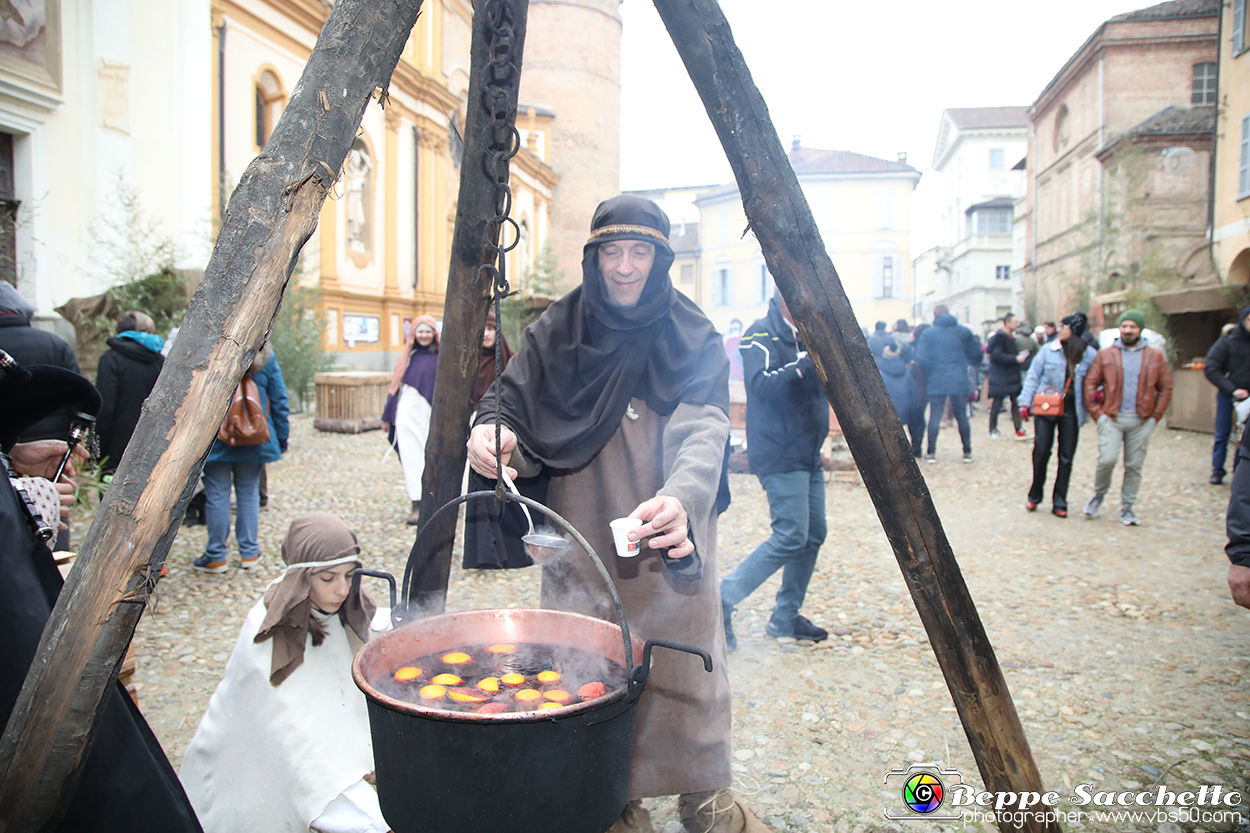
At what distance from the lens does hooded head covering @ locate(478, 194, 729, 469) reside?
7.21 ft

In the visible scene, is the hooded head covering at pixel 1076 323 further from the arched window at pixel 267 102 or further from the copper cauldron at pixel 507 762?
the arched window at pixel 267 102

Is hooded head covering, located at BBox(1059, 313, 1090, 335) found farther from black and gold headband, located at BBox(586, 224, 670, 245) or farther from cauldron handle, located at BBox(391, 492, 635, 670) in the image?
cauldron handle, located at BBox(391, 492, 635, 670)

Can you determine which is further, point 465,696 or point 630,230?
point 630,230

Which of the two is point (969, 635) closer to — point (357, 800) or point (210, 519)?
point (357, 800)

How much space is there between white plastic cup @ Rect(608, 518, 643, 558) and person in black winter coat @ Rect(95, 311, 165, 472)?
4.82 meters

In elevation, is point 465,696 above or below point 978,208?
below

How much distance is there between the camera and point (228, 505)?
207 inches

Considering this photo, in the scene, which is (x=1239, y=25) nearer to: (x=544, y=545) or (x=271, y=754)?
(x=544, y=545)

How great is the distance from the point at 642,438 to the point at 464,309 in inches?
26.3

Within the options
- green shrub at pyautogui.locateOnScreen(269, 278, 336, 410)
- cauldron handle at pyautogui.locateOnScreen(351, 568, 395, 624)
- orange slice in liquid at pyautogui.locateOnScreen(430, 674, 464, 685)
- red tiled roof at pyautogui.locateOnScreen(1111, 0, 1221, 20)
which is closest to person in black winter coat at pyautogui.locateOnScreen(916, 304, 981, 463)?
cauldron handle at pyautogui.locateOnScreen(351, 568, 395, 624)

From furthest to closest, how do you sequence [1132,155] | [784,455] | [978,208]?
[978,208] < [1132,155] < [784,455]

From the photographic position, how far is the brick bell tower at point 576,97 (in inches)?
1257

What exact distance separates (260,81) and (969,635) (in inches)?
620

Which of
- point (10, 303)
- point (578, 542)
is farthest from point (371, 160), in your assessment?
point (578, 542)
